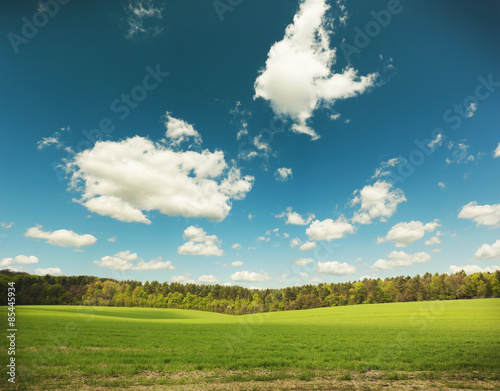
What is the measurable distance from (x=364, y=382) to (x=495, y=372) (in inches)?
302

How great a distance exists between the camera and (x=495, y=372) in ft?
42.2

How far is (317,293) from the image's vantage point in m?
130

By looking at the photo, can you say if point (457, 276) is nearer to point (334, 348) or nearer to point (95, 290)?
point (334, 348)

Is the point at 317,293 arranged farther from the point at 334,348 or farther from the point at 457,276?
the point at 334,348

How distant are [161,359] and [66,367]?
16.3 ft

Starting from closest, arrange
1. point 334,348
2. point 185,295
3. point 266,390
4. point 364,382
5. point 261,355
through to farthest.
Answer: point 266,390, point 364,382, point 261,355, point 334,348, point 185,295

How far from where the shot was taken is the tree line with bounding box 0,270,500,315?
104875 millimetres

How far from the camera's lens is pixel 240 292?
488 feet

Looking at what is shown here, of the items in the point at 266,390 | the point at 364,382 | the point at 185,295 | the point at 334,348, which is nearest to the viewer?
the point at 266,390

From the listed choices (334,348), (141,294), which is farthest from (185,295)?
(334,348)

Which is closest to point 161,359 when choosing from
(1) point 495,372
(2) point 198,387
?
(2) point 198,387

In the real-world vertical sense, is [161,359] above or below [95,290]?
above

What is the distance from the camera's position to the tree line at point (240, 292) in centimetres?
10488

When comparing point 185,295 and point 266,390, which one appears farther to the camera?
point 185,295
